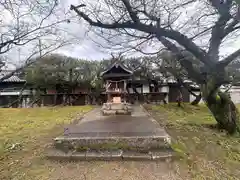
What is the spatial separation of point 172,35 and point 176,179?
322 cm

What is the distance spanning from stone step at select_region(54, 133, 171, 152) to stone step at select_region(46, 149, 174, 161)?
150 mm

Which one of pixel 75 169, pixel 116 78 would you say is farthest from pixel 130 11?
pixel 116 78

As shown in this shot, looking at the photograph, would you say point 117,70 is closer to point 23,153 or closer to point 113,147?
point 113,147

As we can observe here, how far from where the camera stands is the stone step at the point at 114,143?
4.14m

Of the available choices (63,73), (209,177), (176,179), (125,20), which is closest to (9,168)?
(176,179)

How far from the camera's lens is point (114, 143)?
425 centimetres

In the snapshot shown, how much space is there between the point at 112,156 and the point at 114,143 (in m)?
0.46

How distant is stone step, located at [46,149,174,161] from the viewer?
3781mm

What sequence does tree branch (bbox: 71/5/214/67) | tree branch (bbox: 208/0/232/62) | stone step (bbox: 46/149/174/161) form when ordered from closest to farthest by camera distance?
stone step (bbox: 46/149/174/161) → tree branch (bbox: 208/0/232/62) → tree branch (bbox: 71/5/214/67)

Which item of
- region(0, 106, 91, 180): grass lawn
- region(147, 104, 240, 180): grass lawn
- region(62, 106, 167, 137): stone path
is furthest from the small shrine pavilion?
region(0, 106, 91, 180): grass lawn

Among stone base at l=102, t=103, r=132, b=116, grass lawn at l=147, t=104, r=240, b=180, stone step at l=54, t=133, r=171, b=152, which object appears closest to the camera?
grass lawn at l=147, t=104, r=240, b=180

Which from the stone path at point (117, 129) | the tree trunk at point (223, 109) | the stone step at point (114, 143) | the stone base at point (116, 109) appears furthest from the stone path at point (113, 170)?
the stone base at point (116, 109)

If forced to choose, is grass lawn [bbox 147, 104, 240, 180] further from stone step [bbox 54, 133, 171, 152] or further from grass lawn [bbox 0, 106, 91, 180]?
grass lawn [bbox 0, 106, 91, 180]

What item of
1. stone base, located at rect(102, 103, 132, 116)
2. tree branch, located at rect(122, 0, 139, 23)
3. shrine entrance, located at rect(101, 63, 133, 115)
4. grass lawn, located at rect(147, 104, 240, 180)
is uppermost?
tree branch, located at rect(122, 0, 139, 23)
